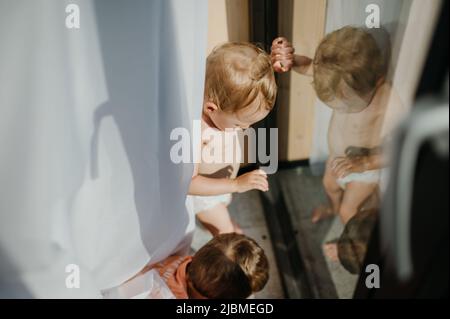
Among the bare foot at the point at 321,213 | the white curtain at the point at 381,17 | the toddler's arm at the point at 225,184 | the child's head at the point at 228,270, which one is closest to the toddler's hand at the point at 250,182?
the toddler's arm at the point at 225,184

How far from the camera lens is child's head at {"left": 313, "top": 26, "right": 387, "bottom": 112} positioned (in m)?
0.83

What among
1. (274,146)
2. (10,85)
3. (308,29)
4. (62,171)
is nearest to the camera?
(10,85)

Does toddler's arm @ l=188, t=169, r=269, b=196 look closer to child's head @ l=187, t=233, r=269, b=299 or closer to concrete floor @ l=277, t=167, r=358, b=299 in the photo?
child's head @ l=187, t=233, r=269, b=299

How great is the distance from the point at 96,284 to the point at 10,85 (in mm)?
560

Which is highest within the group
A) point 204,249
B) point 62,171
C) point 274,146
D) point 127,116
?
point 127,116

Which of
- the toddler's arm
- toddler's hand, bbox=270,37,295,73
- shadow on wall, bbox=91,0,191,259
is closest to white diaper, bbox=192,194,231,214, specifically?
the toddler's arm

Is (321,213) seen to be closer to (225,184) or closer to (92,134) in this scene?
(225,184)

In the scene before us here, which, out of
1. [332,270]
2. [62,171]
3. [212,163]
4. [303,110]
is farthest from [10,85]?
[332,270]

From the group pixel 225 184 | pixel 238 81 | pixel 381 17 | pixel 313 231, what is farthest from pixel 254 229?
pixel 381 17

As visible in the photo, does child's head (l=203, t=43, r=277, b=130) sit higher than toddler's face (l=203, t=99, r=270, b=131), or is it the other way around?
child's head (l=203, t=43, r=277, b=130)

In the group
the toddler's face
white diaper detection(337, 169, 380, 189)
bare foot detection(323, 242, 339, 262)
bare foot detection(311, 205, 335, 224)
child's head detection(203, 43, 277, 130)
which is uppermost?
child's head detection(203, 43, 277, 130)

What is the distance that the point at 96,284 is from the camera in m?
0.97

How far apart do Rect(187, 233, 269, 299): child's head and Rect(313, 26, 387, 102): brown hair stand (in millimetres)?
483
